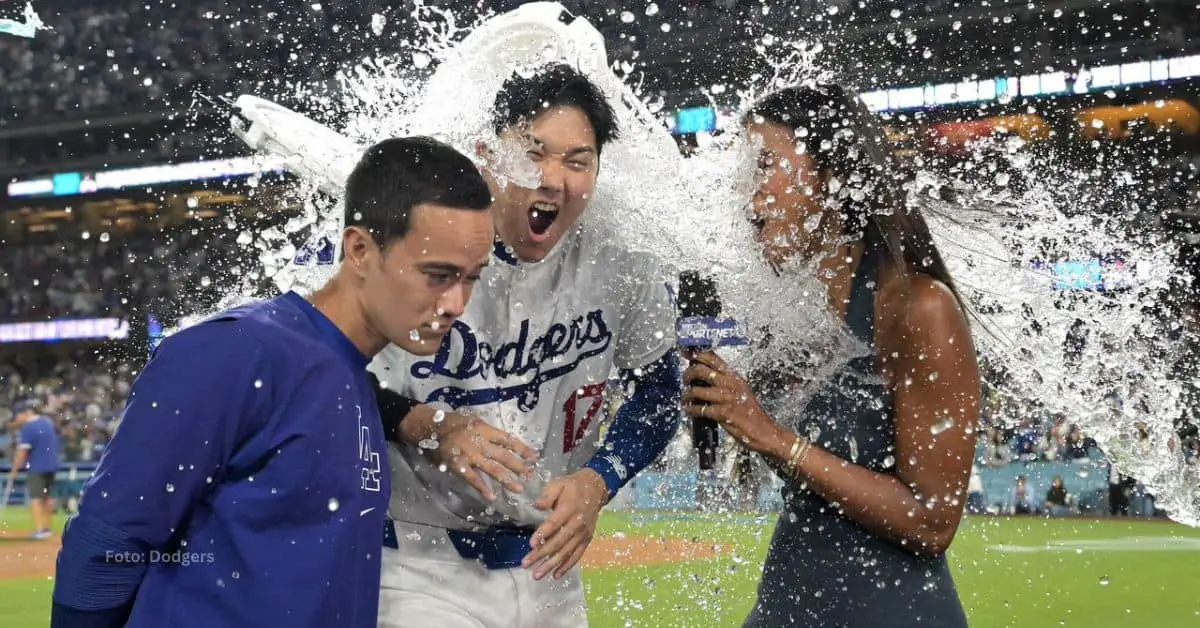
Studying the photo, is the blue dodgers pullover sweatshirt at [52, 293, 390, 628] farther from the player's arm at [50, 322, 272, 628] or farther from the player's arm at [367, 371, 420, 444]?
the player's arm at [367, 371, 420, 444]

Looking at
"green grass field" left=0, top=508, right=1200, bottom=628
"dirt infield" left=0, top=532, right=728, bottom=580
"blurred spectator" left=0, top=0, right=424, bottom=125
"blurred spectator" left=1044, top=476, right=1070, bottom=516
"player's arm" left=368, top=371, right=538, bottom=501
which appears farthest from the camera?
"blurred spectator" left=0, top=0, right=424, bottom=125

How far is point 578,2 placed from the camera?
1962 cm

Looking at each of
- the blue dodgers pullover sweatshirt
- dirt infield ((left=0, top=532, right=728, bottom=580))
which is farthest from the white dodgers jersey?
dirt infield ((left=0, top=532, right=728, bottom=580))

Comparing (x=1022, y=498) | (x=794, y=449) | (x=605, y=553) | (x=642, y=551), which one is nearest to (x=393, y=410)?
(x=794, y=449)

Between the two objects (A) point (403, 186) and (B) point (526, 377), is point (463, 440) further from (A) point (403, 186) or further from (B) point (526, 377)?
(A) point (403, 186)

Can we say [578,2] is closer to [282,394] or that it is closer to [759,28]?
[759,28]

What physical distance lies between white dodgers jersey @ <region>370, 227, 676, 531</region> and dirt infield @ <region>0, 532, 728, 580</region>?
27.6ft

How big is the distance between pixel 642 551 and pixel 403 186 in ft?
34.8

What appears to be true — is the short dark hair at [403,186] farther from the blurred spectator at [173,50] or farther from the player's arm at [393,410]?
the blurred spectator at [173,50]

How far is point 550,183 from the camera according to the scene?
2.97 m

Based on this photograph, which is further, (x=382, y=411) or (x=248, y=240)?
(x=248, y=240)

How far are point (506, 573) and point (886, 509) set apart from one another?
100 cm

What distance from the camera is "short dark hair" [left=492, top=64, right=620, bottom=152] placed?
10.1 ft

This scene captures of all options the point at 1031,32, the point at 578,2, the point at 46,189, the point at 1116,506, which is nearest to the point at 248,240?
the point at 46,189
